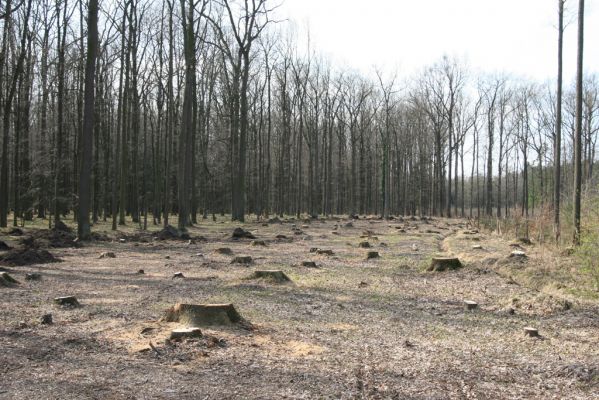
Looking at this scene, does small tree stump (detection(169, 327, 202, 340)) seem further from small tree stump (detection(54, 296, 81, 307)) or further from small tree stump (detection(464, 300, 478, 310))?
small tree stump (detection(464, 300, 478, 310))

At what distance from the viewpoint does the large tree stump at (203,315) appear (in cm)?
650

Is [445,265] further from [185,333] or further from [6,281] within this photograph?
[6,281]

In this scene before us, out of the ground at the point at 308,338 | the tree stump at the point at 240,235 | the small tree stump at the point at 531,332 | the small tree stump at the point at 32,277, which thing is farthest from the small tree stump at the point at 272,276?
the tree stump at the point at 240,235

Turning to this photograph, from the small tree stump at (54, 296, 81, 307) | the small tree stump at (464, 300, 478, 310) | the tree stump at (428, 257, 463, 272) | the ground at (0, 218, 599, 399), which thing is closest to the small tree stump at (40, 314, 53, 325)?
the ground at (0, 218, 599, 399)

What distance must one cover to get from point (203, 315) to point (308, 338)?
134 centimetres

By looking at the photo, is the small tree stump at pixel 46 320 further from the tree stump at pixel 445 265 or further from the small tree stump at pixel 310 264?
the tree stump at pixel 445 265

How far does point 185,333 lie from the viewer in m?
5.78

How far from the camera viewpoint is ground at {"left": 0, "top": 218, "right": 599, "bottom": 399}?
179 inches

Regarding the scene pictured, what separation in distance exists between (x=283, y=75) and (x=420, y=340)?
136ft

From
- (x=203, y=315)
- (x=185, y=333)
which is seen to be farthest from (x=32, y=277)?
(x=185, y=333)

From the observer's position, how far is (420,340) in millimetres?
6375

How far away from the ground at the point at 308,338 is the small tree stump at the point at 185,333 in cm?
12

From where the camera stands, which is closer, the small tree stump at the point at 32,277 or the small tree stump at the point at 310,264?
the small tree stump at the point at 32,277

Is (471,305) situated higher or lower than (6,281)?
lower
